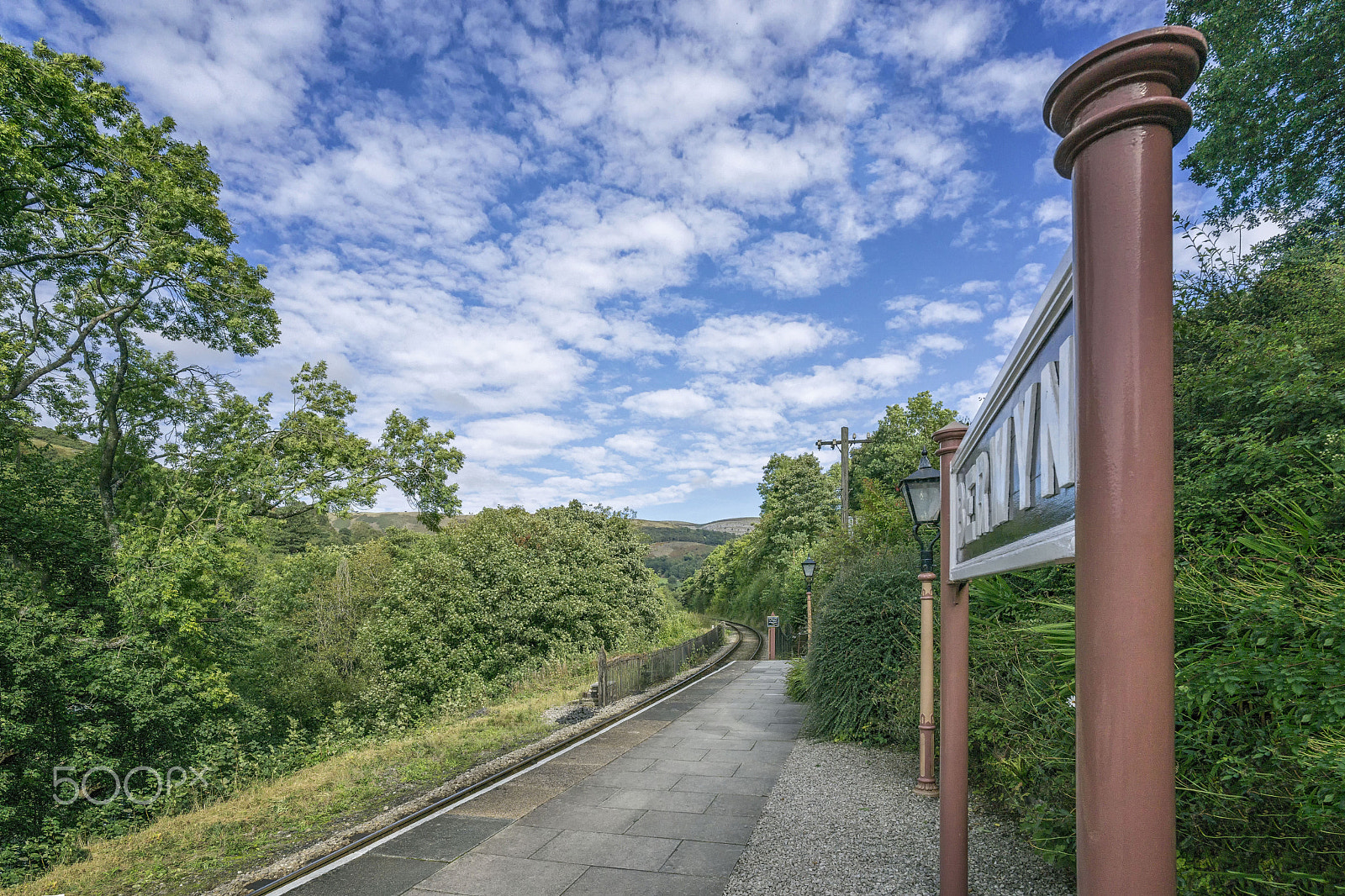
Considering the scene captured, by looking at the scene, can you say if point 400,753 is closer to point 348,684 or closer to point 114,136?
point 114,136

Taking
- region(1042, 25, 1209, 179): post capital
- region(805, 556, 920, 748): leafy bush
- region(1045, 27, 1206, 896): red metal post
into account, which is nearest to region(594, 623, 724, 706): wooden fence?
region(805, 556, 920, 748): leafy bush

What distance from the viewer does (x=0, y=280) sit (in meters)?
11.3

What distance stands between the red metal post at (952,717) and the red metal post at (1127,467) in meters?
2.53

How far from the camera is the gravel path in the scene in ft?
14.0

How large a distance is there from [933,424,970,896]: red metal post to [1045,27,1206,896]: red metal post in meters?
2.53

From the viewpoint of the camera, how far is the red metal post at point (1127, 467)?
0.93 meters

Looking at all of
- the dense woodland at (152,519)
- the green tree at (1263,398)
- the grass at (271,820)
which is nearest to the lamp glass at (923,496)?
the green tree at (1263,398)

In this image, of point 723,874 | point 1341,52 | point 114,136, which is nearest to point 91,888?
point 723,874

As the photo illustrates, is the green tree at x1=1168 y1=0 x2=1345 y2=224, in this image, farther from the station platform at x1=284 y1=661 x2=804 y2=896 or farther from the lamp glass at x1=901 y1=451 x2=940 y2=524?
the station platform at x1=284 y1=661 x2=804 y2=896

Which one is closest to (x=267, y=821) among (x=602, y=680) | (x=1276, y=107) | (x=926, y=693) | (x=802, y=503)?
(x=926, y=693)

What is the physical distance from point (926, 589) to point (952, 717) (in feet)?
8.28

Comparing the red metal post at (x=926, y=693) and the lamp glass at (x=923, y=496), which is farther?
the red metal post at (x=926, y=693)

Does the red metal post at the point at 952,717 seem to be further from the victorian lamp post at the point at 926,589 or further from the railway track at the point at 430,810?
the railway track at the point at 430,810

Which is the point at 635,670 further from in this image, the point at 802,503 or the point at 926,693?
the point at 802,503
